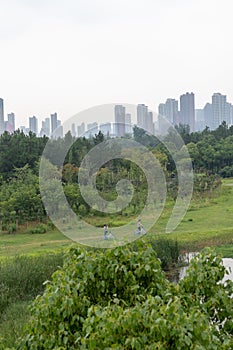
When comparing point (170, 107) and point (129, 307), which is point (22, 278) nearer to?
point (129, 307)

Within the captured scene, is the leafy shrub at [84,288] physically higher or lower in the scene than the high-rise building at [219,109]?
lower

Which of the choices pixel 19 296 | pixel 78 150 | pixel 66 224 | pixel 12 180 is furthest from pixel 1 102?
pixel 19 296

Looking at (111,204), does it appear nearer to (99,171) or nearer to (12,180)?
(99,171)

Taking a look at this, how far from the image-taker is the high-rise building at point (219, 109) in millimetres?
58188

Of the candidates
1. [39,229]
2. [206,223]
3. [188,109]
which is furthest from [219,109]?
[39,229]

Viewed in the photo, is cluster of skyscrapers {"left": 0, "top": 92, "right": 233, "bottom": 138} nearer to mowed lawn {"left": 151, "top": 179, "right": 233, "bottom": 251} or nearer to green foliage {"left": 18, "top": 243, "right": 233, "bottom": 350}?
mowed lawn {"left": 151, "top": 179, "right": 233, "bottom": 251}

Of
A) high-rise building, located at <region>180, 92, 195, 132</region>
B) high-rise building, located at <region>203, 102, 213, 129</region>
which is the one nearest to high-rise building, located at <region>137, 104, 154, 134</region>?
high-rise building, located at <region>180, 92, 195, 132</region>

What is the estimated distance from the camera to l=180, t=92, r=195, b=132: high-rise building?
146 feet

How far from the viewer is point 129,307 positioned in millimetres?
2400

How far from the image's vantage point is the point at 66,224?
37.0 ft

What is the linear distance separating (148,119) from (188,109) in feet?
128

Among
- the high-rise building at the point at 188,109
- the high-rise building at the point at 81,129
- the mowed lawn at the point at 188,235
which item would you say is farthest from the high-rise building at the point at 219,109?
the high-rise building at the point at 81,129

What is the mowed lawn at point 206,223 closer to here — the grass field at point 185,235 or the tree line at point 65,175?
the grass field at point 185,235

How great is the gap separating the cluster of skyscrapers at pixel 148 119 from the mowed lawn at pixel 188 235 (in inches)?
98.9
